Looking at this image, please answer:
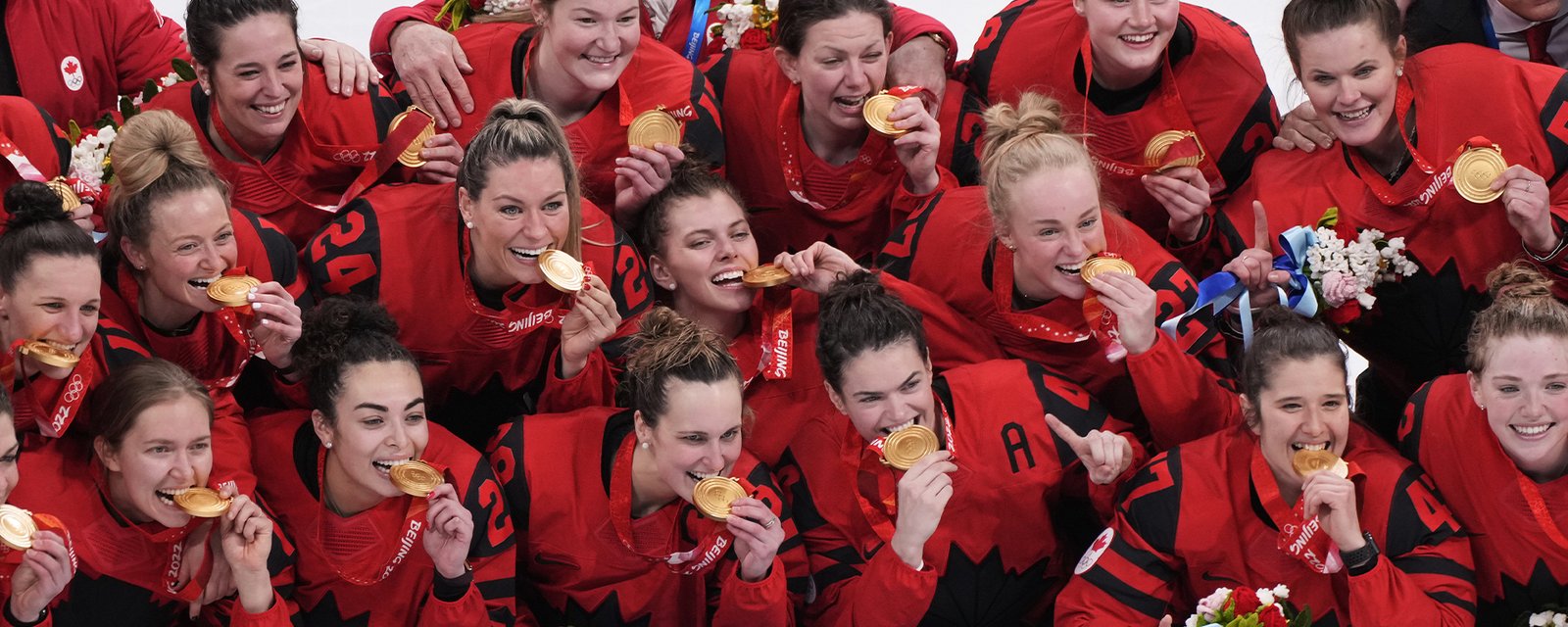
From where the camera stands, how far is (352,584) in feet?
13.5

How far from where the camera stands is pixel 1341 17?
13.9 feet

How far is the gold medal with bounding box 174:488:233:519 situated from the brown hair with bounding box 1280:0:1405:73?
2477mm

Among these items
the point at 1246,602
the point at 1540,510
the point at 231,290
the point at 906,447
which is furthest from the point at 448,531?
the point at 1540,510

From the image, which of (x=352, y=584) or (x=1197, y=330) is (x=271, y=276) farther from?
(x=1197, y=330)

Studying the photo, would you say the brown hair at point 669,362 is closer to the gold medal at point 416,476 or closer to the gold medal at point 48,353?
the gold medal at point 416,476

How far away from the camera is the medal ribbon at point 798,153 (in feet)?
15.7

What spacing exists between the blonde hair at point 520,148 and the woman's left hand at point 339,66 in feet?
1.55

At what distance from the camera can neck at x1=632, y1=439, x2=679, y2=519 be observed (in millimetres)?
4133

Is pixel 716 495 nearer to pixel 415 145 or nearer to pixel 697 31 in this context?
pixel 415 145

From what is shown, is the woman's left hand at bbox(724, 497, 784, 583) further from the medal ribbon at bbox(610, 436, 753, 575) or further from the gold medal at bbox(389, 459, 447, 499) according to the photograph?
the gold medal at bbox(389, 459, 447, 499)

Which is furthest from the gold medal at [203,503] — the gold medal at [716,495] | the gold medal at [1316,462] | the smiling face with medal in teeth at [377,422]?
the gold medal at [1316,462]

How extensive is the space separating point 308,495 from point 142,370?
0.44m

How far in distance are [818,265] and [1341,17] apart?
4.12ft

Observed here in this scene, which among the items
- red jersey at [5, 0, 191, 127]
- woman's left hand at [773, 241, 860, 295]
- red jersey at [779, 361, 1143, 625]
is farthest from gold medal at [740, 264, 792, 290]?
red jersey at [5, 0, 191, 127]
